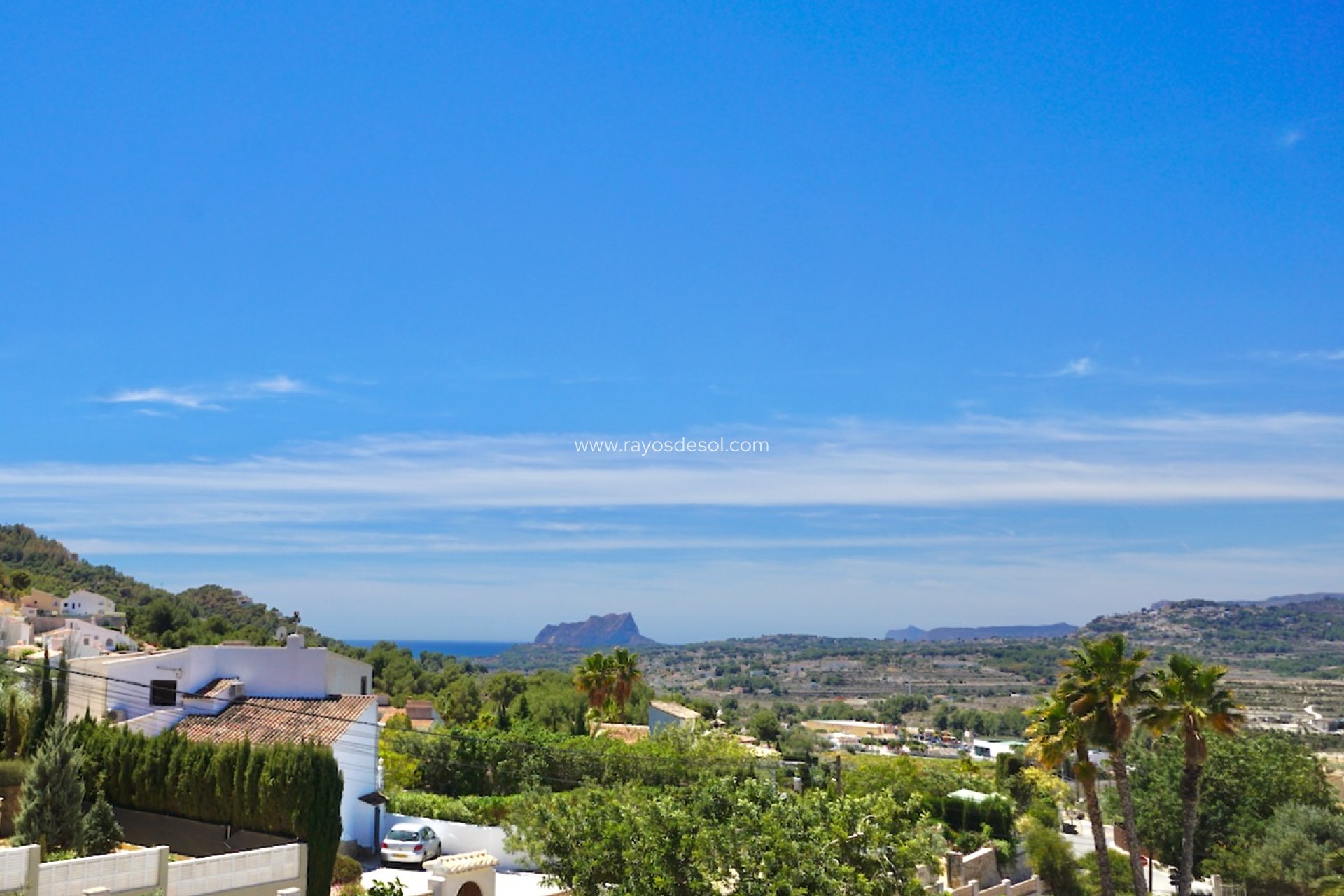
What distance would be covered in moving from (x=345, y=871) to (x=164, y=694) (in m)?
8.99

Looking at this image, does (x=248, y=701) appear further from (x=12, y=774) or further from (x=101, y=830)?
(x=101, y=830)

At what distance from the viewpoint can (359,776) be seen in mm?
30875

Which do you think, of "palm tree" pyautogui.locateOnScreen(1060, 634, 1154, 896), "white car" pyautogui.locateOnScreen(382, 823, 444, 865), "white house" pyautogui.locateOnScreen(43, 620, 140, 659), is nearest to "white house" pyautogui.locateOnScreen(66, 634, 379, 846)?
"white car" pyautogui.locateOnScreen(382, 823, 444, 865)

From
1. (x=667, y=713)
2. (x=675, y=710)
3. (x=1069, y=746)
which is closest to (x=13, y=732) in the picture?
(x=1069, y=746)

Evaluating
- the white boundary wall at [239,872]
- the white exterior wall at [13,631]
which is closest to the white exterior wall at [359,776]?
the white boundary wall at [239,872]

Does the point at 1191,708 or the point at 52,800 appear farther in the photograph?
the point at 1191,708

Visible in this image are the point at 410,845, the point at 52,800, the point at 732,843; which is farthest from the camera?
the point at 410,845

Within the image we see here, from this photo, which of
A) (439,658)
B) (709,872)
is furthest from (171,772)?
(439,658)

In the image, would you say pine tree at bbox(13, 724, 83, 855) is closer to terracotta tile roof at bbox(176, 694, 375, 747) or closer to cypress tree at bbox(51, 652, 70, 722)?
cypress tree at bbox(51, 652, 70, 722)

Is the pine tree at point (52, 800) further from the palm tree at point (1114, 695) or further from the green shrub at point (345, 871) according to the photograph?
the palm tree at point (1114, 695)

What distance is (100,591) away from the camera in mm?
140750

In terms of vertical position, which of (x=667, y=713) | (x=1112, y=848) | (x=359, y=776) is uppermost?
(x=359, y=776)

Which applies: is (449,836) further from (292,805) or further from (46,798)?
(46,798)

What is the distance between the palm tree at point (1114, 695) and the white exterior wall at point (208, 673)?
889 inches
